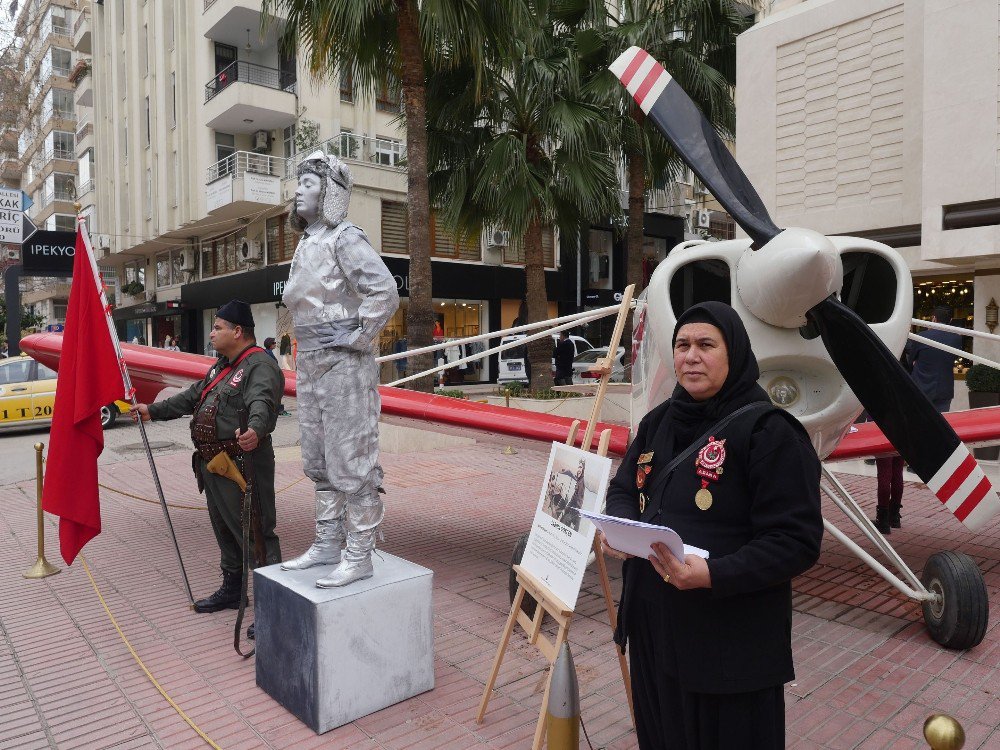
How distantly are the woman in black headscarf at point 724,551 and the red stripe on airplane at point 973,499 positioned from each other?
2112 millimetres

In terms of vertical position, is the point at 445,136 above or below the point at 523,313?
above

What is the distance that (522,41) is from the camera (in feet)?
32.9

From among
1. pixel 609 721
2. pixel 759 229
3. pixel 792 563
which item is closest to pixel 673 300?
pixel 759 229

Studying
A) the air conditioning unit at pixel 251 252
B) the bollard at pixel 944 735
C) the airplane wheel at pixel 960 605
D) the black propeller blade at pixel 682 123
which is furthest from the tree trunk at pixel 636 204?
the air conditioning unit at pixel 251 252

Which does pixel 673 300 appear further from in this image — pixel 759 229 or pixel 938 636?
pixel 938 636

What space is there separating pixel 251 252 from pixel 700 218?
1928 cm

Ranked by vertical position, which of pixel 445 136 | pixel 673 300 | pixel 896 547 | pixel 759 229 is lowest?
pixel 896 547

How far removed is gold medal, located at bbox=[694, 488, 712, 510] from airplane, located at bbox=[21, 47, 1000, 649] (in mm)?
1750

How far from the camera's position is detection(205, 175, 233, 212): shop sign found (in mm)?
21219

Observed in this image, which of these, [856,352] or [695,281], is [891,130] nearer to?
[695,281]

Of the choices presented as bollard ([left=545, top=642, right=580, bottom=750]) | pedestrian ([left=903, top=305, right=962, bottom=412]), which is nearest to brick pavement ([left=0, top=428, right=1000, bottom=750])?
bollard ([left=545, top=642, right=580, bottom=750])

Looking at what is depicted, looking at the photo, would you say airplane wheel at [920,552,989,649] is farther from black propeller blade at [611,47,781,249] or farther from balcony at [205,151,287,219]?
balcony at [205,151,287,219]

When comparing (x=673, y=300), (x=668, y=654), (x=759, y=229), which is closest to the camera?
(x=668, y=654)

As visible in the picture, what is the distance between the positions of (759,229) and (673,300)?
658 mm
